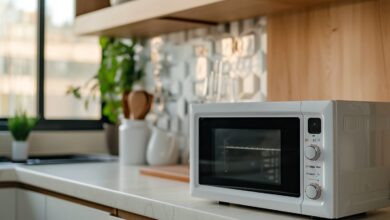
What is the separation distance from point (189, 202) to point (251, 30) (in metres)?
0.83

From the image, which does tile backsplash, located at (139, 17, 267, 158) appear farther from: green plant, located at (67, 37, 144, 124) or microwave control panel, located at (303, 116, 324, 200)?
microwave control panel, located at (303, 116, 324, 200)

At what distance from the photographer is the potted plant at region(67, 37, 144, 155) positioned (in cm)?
251

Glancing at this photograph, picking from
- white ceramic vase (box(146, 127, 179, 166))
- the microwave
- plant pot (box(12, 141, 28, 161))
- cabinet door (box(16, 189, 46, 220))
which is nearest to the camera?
the microwave

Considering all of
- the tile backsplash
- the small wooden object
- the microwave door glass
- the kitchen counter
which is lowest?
the kitchen counter

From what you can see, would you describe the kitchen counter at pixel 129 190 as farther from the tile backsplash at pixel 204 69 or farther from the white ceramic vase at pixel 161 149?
the tile backsplash at pixel 204 69

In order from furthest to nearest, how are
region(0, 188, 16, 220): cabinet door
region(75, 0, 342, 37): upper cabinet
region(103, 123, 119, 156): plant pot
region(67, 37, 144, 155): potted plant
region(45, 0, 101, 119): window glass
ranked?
1. region(45, 0, 101, 119): window glass
2. region(103, 123, 119, 156): plant pot
3. region(67, 37, 144, 155): potted plant
4. region(0, 188, 16, 220): cabinet door
5. region(75, 0, 342, 37): upper cabinet

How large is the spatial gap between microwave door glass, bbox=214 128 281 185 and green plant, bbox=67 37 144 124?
118cm

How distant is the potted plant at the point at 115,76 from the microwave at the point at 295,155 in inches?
45.2

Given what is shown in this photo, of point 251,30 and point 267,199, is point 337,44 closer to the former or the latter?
point 251,30

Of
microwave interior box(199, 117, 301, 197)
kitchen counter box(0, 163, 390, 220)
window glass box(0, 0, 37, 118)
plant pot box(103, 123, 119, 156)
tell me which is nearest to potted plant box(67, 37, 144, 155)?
plant pot box(103, 123, 119, 156)

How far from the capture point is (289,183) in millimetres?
1157

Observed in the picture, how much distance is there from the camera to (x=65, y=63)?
9.28 feet

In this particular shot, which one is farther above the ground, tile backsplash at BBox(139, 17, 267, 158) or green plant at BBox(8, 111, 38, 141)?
tile backsplash at BBox(139, 17, 267, 158)

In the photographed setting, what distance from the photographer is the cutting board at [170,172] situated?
176 cm
